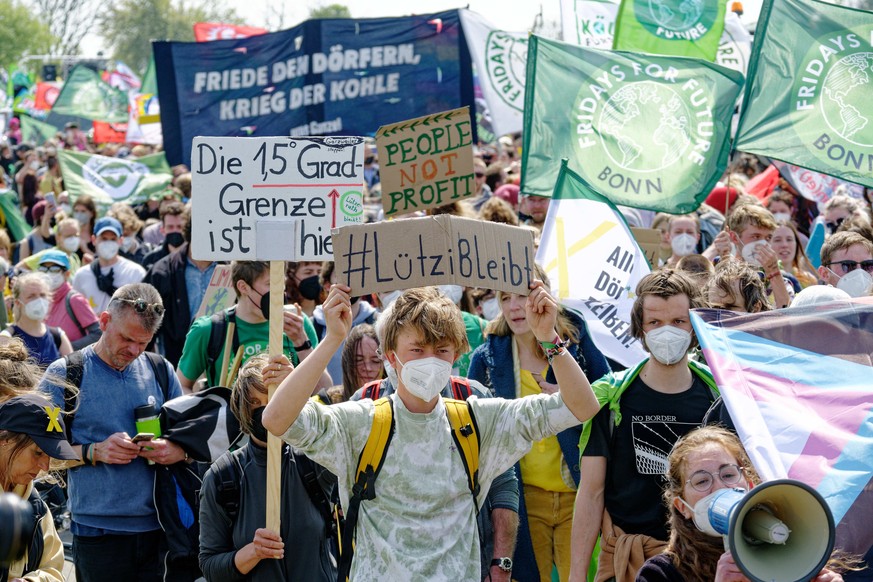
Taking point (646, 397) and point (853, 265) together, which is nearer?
point (646, 397)

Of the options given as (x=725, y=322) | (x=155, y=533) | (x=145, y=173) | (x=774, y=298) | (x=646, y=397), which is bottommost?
(x=145, y=173)

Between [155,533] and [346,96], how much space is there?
236 inches

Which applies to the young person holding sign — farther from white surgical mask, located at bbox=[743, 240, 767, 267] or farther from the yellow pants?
white surgical mask, located at bbox=[743, 240, 767, 267]

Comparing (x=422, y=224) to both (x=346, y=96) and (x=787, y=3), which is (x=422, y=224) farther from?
(x=346, y=96)

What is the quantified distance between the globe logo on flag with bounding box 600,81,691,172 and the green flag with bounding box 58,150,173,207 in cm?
694

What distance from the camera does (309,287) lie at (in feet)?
23.0

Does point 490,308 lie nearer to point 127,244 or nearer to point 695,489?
point 695,489

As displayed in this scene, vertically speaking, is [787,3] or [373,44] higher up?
[787,3]

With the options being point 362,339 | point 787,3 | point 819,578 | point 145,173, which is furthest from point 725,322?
point 145,173

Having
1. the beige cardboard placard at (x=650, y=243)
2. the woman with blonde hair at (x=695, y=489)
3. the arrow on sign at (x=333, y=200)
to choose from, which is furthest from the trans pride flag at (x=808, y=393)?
the beige cardboard placard at (x=650, y=243)

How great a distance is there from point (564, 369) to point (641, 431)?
876 millimetres

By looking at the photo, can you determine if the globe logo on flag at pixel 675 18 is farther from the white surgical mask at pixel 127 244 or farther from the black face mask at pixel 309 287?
the white surgical mask at pixel 127 244

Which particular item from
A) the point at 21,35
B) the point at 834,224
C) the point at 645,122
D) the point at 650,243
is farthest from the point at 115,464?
the point at 21,35

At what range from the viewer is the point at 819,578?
2.99m
